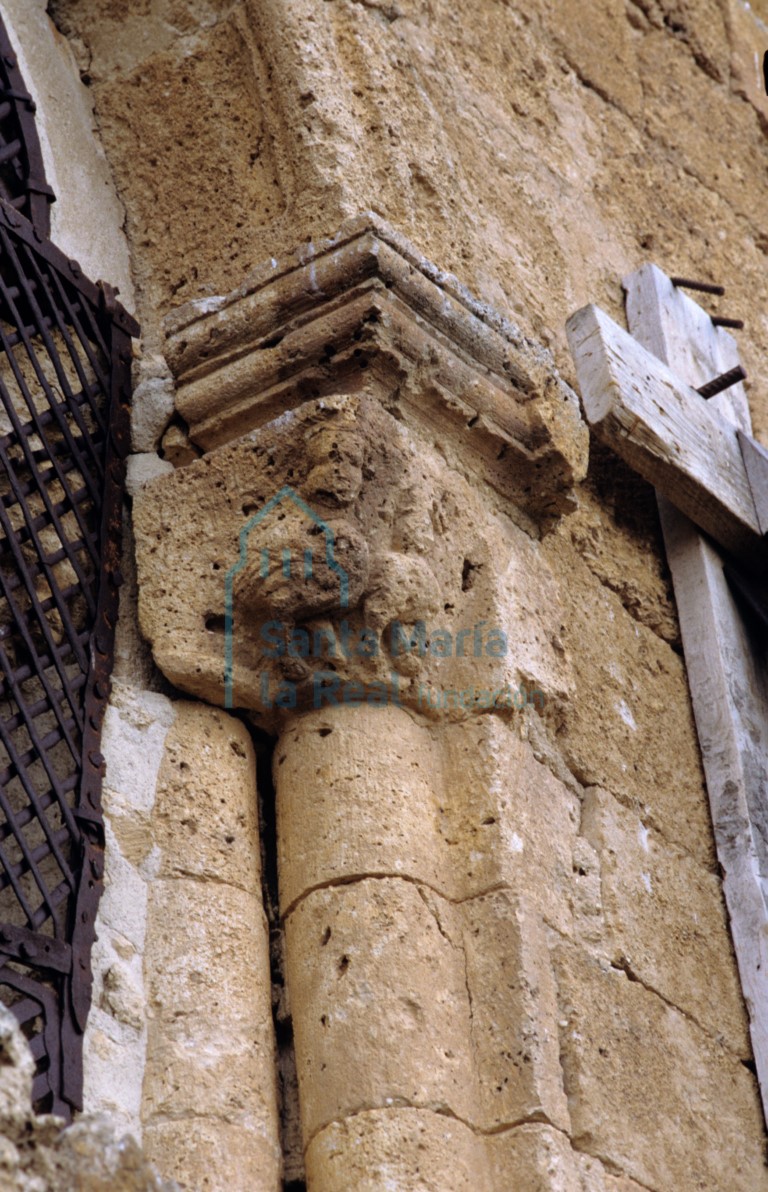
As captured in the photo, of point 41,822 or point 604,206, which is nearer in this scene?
point 41,822

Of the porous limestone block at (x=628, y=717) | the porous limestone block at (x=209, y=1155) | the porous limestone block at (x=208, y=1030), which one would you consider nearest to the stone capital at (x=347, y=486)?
the porous limestone block at (x=628, y=717)

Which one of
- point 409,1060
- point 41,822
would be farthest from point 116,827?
point 409,1060

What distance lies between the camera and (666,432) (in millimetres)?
3611

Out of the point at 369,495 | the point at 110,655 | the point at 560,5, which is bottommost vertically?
the point at 110,655

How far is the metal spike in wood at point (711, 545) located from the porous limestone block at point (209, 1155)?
1126mm

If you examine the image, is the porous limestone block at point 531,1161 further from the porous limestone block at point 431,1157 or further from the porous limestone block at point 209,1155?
the porous limestone block at point 209,1155

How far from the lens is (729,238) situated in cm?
469

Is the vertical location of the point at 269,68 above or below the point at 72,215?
above

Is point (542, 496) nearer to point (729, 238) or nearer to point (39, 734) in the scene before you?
point (39, 734)

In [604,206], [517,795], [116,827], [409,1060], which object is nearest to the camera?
[409,1060]

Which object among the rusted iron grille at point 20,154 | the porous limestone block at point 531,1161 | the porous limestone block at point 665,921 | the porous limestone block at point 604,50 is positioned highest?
the porous limestone block at point 604,50

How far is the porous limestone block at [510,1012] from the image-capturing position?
2514 mm

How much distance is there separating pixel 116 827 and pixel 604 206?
7.60 feet

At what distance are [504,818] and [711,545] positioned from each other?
122 cm
